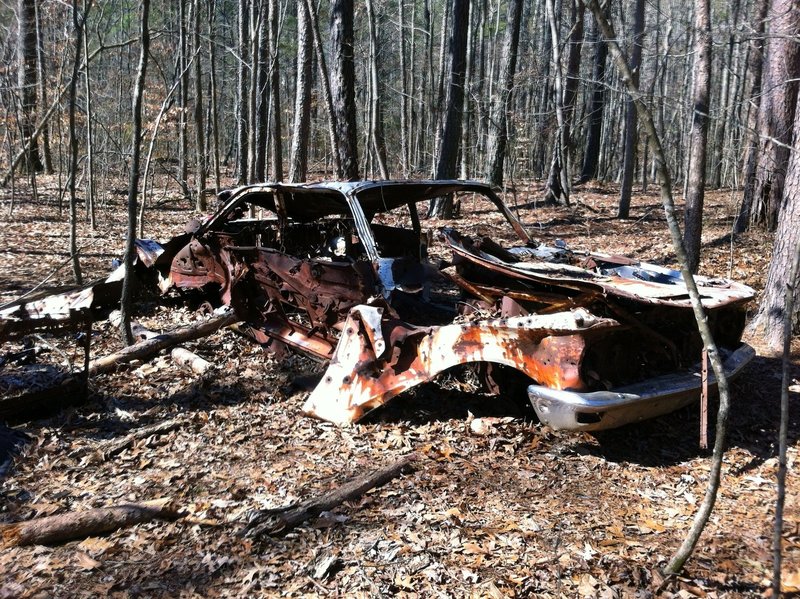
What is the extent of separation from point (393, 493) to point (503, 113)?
13.4m

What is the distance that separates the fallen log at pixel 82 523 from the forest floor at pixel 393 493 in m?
0.05

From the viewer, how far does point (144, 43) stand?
5.64m

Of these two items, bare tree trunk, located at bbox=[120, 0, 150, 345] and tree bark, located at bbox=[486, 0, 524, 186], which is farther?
tree bark, located at bbox=[486, 0, 524, 186]

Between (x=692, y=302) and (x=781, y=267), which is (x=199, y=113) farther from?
(x=692, y=302)

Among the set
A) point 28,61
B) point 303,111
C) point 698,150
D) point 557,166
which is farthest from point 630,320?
point 28,61

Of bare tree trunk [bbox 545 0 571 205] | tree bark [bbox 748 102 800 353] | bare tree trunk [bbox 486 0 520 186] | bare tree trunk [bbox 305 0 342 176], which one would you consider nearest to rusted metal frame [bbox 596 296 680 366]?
tree bark [bbox 748 102 800 353]

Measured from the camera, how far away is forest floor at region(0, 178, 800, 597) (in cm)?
286

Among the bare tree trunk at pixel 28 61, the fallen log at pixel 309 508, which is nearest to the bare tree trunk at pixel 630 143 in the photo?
the fallen log at pixel 309 508

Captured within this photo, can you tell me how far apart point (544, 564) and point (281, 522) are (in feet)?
4.43

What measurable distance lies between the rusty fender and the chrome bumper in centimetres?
10

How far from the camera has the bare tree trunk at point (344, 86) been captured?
10.4 metres

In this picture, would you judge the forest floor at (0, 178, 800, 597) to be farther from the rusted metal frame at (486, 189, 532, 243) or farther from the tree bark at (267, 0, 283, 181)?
the tree bark at (267, 0, 283, 181)

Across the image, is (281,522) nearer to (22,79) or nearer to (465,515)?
(465,515)

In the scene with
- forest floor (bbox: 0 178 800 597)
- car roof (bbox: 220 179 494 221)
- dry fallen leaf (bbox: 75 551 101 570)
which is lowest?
dry fallen leaf (bbox: 75 551 101 570)
